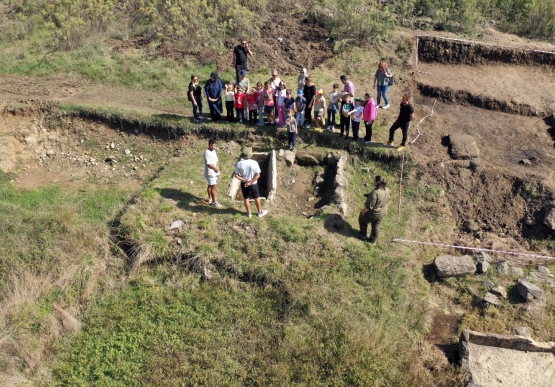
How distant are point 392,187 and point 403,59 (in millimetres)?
6766

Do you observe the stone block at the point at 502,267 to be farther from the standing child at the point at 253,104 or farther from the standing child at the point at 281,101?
the standing child at the point at 253,104

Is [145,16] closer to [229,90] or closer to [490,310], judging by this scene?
[229,90]

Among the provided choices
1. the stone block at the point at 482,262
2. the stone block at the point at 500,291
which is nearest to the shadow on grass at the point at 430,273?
the stone block at the point at 482,262

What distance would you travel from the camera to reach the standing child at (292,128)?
10.8 m

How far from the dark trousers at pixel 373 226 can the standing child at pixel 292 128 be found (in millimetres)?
3304

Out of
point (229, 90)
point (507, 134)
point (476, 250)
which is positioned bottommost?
point (476, 250)

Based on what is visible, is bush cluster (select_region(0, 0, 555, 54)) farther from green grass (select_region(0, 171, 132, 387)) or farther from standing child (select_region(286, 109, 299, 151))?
green grass (select_region(0, 171, 132, 387))

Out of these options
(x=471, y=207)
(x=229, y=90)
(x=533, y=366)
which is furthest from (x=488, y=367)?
(x=229, y=90)

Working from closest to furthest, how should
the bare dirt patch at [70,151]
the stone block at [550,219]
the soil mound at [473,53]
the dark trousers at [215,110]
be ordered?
the stone block at [550,219], the bare dirt patch at [70,151], the dark trousers at [215,110], the soil mound at [473,53]

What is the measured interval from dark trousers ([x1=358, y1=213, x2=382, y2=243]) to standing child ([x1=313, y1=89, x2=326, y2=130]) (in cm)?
385

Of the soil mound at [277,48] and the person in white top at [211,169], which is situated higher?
the soil mound at [277,48]

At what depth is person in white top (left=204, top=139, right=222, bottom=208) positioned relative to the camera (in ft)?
29.3

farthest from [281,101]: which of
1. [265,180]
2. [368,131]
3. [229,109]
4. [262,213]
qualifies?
[262,213]

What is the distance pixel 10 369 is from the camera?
6973 mm
